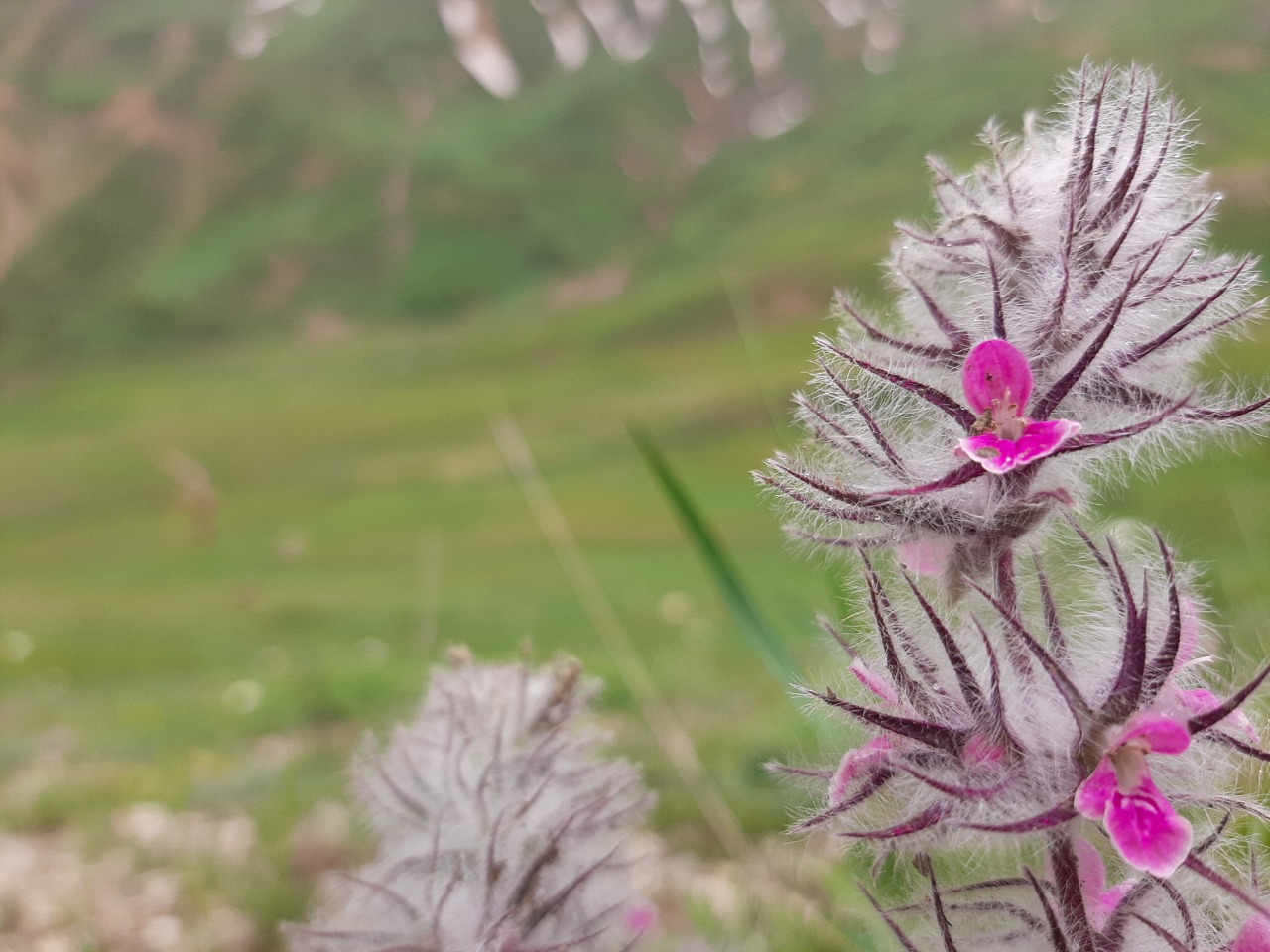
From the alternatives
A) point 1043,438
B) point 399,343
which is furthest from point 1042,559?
point 399,343

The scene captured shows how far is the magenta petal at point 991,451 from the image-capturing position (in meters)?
0.30

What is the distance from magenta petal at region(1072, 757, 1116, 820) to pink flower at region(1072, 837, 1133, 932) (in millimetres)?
50

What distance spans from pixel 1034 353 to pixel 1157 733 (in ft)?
0.45

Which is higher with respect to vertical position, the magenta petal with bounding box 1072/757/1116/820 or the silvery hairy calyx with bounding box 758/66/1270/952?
the silvery hairy calyx with bounding box 758/66/1270/952

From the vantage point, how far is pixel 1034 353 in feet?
1.12

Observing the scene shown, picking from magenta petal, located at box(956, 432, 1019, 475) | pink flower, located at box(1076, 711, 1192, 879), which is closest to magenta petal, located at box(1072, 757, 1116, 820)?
pink flower, located at box(1076, 711, 1192, 879)

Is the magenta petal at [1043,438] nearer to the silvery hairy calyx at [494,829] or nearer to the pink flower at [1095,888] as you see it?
the pink flower at [1095,888]

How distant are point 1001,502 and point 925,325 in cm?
9

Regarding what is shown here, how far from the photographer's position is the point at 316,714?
175 centimetres

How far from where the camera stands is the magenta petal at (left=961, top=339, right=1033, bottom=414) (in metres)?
0.32


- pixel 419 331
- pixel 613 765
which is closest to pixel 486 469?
pixel 419 331

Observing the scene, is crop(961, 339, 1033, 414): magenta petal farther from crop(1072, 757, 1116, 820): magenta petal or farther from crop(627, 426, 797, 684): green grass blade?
crop(627, 426, 797, 684): green grass blade

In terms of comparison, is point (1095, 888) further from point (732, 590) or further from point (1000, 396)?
point (732, 590)

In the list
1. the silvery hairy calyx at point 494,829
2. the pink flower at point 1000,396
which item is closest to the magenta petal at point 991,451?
the pink flower at point 1000,396
